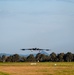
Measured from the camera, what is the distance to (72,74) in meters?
59.9

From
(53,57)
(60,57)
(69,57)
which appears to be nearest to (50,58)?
(53,57)

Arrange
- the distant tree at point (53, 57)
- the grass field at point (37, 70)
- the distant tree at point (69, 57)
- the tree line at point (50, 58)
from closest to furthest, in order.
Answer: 1. the grass field at point (37, 70)
2. the distant tree at point (69, 57)
3. the tree line at point (50, 58)
4. the distant tree at point (53, 57)

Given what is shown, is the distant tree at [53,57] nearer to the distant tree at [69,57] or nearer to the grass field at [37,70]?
the distant tree at [69,57]

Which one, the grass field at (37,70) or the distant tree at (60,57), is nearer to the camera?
the grass field at (37,70)

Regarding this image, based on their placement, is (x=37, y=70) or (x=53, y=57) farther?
(x=53, y=57)

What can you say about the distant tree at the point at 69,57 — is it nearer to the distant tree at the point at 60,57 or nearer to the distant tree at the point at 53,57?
the distant tree at the point at 60,57

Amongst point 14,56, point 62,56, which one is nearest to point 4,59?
point 14,56

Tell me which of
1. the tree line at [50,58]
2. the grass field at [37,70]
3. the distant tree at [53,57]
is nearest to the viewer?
the grass field at [37,70]

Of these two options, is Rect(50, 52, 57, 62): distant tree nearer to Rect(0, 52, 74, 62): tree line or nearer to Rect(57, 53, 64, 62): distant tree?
Rect(0, 52, 74, 62): tree line

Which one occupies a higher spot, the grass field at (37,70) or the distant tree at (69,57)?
the distant tree at (69,57)

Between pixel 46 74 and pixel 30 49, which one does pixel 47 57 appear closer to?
pixel 30 49

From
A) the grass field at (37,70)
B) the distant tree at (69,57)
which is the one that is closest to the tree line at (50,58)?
the distant tree at (69,57)

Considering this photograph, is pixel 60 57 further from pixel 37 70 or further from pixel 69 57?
pixel 37 70

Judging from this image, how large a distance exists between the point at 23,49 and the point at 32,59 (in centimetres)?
1902
